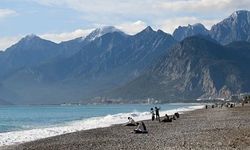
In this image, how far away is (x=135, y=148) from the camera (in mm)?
31406

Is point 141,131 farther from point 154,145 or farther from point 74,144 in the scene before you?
point 154,145

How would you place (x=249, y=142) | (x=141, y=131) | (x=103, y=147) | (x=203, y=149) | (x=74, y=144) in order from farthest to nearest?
(x=141, y=131) → (x=74, y=144) → (x=103, y=147) → (x=249, y=142) → (x=203, y=149)

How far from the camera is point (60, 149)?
33594mm

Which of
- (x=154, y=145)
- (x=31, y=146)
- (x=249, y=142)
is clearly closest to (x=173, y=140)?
(x=154, y=145)

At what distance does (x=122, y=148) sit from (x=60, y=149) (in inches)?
162

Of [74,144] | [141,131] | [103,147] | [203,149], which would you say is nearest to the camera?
[203,149]

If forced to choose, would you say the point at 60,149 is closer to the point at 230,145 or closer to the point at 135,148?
the point at 135,148

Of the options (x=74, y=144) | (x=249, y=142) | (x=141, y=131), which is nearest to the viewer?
(x=249, y=142)

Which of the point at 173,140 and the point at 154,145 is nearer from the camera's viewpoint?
the point at 154,145

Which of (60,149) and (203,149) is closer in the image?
(203,149)

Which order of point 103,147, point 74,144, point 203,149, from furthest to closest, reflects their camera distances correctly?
point 74,144, point 103,147, point 203,149

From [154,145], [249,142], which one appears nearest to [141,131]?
[154,145]

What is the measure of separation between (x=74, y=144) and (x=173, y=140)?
648 centimetres

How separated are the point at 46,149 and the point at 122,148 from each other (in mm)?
5134
